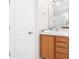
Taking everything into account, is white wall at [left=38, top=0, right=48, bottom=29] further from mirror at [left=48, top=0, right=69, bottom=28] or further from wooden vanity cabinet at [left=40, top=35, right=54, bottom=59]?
wooden vanity cabinet at [left=40, top=35, right=54, bottom=59]

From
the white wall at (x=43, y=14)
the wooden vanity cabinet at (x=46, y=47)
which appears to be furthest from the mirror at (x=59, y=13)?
the wooden vanity cabinet at (x=46, y=47)

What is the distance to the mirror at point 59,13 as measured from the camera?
4.11 meters

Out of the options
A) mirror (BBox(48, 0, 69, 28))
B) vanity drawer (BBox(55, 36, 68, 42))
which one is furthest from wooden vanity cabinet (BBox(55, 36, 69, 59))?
mirror (BBox(48, 0, 69, 28))

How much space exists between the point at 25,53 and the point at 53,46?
0.91m

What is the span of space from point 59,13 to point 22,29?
3.75 feet

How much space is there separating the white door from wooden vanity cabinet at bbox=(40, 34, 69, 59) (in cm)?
32

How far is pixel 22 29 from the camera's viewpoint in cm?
422

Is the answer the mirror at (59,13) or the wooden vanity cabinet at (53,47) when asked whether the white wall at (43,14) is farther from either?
the wooden vanity cabinet at (53,47)

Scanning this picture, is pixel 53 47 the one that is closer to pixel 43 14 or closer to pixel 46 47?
pixel 46 47

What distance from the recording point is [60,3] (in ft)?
14.1

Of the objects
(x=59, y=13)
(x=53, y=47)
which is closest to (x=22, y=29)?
(x=53, y=47)

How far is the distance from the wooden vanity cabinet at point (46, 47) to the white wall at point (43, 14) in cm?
39

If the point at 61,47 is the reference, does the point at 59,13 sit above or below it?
above
